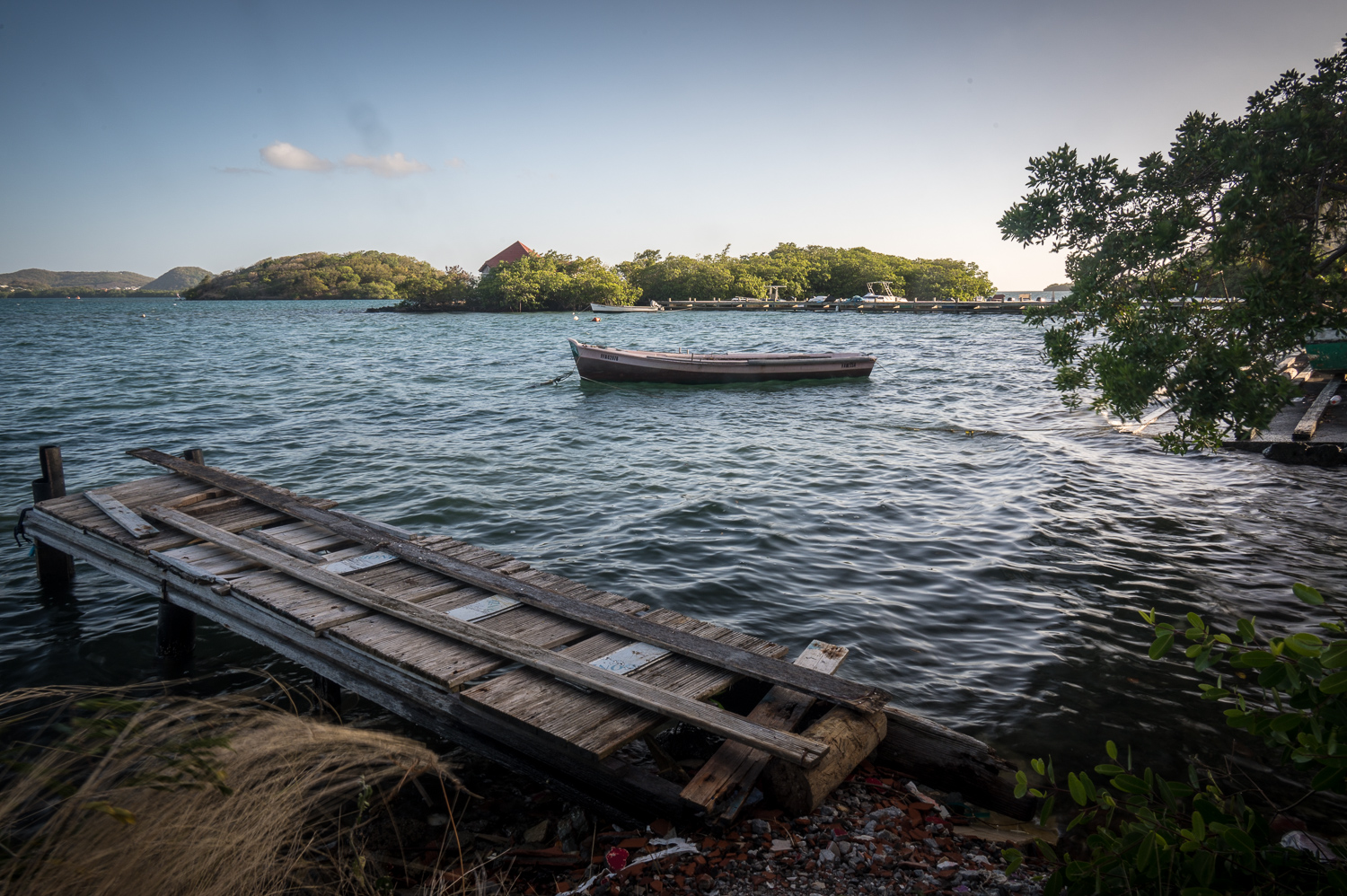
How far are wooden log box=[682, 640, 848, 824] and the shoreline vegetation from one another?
111m

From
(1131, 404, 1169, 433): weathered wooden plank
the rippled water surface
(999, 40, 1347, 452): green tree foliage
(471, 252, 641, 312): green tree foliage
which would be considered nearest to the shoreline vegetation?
(471, 252, 641, 312): green tree foliage

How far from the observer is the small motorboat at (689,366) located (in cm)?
2356

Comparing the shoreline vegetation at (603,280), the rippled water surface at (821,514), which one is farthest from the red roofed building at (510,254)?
the rippled water surface at (821,514)

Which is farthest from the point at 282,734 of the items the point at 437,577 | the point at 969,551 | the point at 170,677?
the point at 969,551

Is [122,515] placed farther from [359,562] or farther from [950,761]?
[950,761]

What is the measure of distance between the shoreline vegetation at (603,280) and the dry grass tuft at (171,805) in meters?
112

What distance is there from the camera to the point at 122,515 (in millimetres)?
7215

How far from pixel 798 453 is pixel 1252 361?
8.86 m

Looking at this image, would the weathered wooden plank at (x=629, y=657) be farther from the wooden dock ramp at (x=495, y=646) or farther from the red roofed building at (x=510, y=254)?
the red roofed building at (x=510, y=254)

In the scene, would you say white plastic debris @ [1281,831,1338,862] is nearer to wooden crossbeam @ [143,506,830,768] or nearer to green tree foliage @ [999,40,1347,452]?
wooden crossbeam @ [143,506,830,768]

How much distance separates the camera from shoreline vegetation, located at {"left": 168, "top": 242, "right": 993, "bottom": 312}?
112 metres

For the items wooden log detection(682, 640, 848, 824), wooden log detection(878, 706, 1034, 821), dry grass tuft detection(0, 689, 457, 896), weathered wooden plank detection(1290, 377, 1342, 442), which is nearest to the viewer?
dry grass tuft detection(0, 689, 457, 896)

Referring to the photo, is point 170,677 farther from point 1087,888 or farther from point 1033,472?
point 1033,472

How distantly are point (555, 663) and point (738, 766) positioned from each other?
1.33 metres
